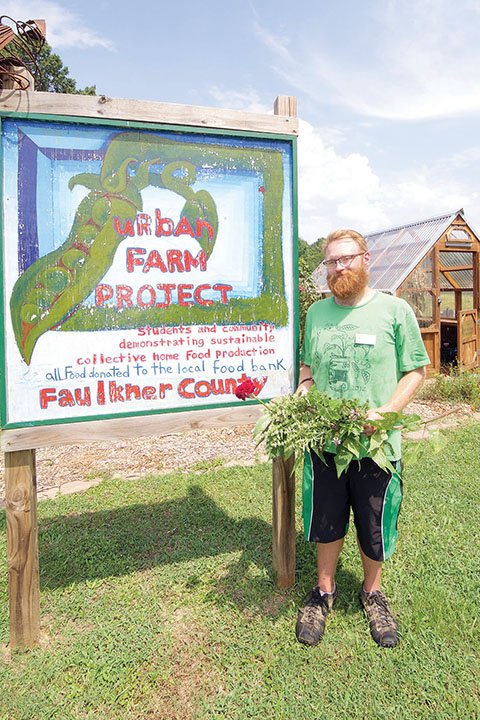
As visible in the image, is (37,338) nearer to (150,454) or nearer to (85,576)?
(85,576)

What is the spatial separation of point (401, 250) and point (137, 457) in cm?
838

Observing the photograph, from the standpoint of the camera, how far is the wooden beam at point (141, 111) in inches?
89.4

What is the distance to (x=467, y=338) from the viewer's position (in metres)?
10.8

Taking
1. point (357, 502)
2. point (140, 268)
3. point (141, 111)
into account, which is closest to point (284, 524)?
point (357, 502)

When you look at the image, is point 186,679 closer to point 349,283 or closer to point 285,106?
point 349,283

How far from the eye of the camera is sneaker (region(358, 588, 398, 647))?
2.46 meters

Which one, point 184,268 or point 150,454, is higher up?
point 184,268

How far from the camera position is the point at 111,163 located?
2434 millimetres

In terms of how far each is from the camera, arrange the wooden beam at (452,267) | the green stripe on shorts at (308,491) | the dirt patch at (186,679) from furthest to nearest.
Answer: the wooden beam at (452,267) → the green stripe on shorts at (308,491) → the dirt patch at (186,679)

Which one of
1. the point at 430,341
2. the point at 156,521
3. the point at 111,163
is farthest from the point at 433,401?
the point at 111,163

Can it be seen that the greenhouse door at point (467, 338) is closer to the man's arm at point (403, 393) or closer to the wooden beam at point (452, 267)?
the wooden beam at point (452, 267)

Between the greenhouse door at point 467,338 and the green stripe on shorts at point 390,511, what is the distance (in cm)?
880

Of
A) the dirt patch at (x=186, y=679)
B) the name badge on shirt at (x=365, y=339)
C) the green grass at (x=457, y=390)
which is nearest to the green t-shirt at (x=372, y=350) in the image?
the name badge on shirt at (x=365, y=339)

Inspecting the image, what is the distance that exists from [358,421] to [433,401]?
6.18m
